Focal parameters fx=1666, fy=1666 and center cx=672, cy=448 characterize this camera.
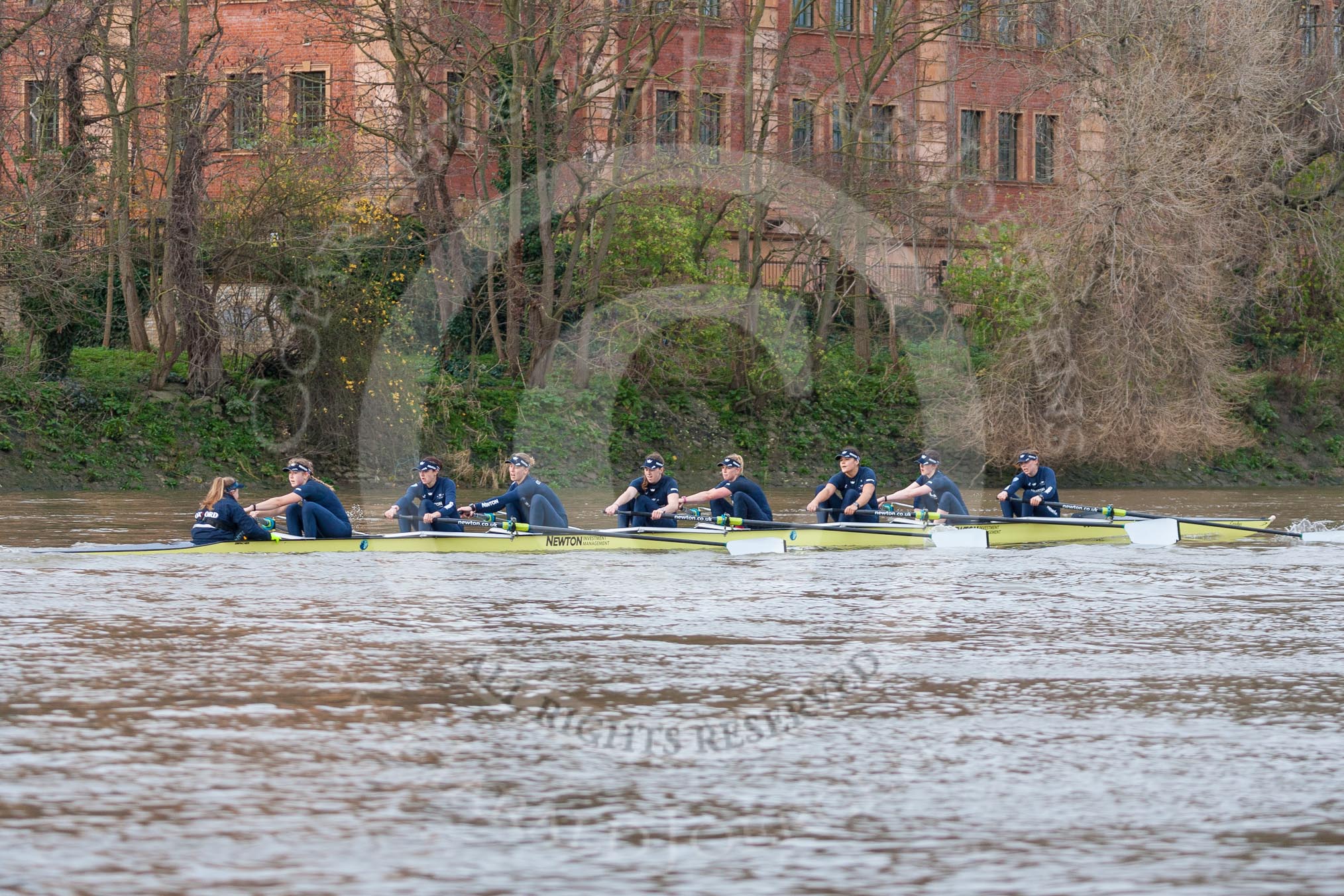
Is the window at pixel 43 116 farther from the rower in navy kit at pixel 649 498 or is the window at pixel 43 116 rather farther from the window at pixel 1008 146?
the window at pixel 1008 146

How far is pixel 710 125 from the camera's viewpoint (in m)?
37.6

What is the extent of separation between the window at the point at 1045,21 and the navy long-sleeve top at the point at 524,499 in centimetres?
2409

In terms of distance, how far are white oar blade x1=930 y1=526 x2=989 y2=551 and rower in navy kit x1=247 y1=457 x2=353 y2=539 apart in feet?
25.0

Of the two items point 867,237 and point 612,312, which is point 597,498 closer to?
point 612,312

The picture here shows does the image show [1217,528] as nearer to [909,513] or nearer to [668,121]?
[909,513]

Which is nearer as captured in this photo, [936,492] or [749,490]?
[749,490]

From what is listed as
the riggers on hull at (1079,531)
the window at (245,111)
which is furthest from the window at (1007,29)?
the riggers on hull at (1079,531)

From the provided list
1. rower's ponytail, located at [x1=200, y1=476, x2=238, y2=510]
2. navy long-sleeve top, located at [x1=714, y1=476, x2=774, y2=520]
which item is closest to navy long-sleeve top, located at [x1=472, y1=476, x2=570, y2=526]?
navy long-sleeve top, located at [x1=714, y1=476, x2=774, y2=520]

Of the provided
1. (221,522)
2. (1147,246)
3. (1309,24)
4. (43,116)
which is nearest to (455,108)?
(43,116)

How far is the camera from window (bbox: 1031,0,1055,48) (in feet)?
133

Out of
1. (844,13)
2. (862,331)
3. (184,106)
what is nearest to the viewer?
(184,106)

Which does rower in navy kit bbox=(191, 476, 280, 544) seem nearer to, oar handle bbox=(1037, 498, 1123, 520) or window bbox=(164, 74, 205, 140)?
oar handle bbox=(1037, 498, 1123, 520)

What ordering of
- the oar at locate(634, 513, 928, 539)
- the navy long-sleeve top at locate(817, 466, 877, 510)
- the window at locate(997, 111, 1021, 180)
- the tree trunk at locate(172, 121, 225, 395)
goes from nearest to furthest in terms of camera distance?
the oar at locate(634, 513, 928, 539) < the navy long-sleeve top at locate(817, 466, 877, 510) < the tree trunk at locate(172, 121, 225, 395) < the window at locate(997, 111, 1021, 180)

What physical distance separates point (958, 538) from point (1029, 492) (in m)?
2.30
